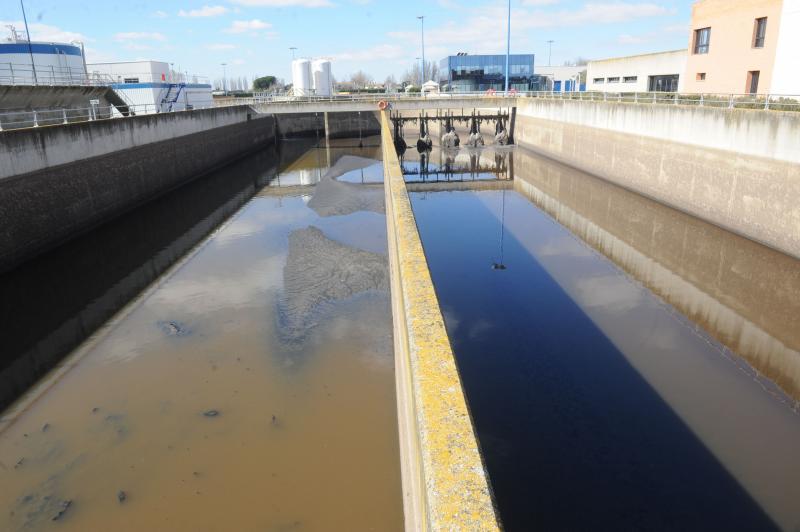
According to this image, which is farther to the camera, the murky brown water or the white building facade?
the white building facade

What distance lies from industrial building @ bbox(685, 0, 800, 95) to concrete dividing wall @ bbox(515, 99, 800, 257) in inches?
219

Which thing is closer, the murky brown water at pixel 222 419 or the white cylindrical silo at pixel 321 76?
the murky brown water at pixel 222 419

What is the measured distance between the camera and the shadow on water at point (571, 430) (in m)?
6.97

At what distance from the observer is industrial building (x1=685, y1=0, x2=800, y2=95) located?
23.0m

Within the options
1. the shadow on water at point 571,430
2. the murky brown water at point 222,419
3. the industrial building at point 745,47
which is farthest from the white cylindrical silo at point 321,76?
the shadow on water at point 571,430

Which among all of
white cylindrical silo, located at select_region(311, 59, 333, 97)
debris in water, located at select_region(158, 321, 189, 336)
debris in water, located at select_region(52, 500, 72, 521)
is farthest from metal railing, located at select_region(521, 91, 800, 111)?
white cylindrical silo, located at select_region(311, 59, 333, 97)

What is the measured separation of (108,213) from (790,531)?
21602mm

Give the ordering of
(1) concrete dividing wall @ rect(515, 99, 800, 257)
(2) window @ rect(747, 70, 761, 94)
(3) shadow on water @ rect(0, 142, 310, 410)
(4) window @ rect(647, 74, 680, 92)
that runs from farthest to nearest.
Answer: (4) window @ rect(647, 74, 680, 92), (2) window @ rect(747, 70, 761, 94), (1) concrete dividing wall @ rect(515, 99, 800, 257), (3) shadow on water @ rect(0, 142, 310, 410)

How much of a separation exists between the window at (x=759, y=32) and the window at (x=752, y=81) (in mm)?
1167

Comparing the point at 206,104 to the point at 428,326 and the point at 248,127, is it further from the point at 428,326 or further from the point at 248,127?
the point at 428,326

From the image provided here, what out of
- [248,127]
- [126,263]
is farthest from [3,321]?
[248,127]

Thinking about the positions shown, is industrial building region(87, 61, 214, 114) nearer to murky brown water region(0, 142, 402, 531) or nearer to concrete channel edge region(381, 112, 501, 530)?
murky brown water region(0, 142, 402, 531)

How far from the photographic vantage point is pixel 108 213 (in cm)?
2094

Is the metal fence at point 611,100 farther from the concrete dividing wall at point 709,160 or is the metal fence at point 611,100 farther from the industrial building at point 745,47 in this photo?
the industrial building at point 745,47
